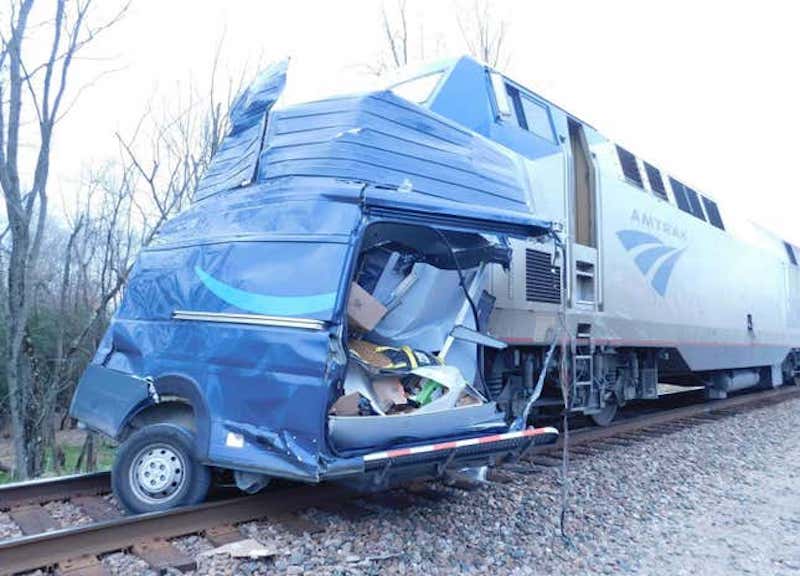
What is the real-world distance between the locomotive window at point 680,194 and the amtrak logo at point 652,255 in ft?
3.71

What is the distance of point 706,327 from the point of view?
35.9ft

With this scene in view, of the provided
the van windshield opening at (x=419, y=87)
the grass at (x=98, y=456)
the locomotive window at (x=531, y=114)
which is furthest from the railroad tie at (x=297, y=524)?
the grass at (x=98, y=456)

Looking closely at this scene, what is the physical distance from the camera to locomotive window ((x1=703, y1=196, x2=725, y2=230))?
12.3 metres

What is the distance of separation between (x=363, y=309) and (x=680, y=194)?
324 inches

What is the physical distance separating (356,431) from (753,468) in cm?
553

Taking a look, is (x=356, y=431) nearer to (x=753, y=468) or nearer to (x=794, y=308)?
(x=753, y=468)

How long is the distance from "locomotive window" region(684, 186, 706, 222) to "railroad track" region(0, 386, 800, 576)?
8632mm

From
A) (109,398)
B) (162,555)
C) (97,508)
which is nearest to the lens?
(162,555)

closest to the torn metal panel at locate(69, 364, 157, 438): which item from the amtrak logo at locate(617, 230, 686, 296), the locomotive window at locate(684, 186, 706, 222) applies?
the amtrak logo at locate(617, 230, 686, 296)

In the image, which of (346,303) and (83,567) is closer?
(83,567)

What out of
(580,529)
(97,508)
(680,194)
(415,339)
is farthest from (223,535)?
(680,194)

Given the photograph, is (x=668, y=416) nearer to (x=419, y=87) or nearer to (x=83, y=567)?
(x=419, y=87)

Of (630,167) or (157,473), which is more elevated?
(630,167)

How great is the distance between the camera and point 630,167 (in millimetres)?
9195
